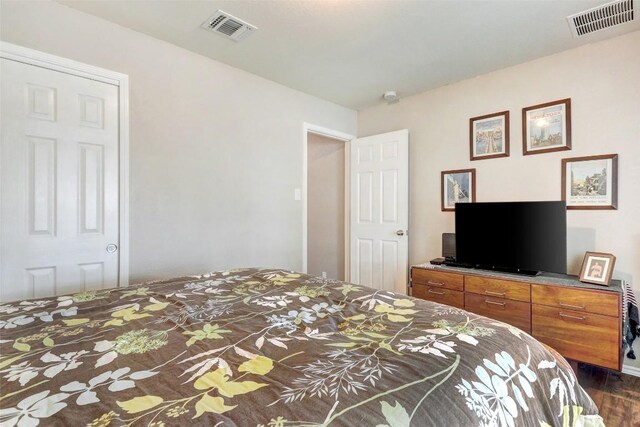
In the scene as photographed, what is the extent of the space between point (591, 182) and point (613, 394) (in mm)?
1497

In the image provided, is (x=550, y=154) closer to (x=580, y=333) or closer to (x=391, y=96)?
(x=580, y=333)

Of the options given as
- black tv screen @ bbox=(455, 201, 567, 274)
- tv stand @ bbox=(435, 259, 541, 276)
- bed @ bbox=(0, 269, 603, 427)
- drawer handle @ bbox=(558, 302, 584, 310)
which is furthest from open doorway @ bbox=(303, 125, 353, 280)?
bed @ bbox=(0, 269, 603, 427)

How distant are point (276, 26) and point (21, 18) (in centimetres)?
154

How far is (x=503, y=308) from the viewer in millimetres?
A: 2324

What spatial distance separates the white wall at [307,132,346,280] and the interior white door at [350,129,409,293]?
364mm

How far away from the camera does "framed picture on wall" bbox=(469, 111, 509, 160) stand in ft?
9.33

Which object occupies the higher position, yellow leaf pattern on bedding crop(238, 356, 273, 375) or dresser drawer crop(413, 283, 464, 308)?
yellow leaf pattern on bedding crop(238, 356, 273, 375)

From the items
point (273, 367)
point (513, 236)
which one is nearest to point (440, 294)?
point (513, 236)

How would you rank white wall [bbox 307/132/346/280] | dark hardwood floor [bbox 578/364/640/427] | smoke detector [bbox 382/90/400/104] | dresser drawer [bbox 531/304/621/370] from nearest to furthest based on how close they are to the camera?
dark hardwood floor [bbox 578/364/640/427] < dresser drawer [bbox 531/304/621/370] < smoke detector [bbox 382/90/400/104] < white wall [bbox 307/132/346/280]

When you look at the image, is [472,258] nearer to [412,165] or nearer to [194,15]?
[412,165]

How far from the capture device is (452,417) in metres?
0.65

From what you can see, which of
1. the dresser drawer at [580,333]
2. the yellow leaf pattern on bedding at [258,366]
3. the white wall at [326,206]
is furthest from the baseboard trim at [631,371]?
the yellow leaf pattern on bedding at [258,366]

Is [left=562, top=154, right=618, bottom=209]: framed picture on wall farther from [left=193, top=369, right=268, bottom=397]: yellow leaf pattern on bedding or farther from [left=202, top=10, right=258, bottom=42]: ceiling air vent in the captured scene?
[left=193, top=369, right=268, bottom=397]: yellow leaf pattern on bedding

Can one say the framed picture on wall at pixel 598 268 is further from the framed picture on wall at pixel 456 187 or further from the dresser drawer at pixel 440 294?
the framed picture on wall at pixel 456 187
